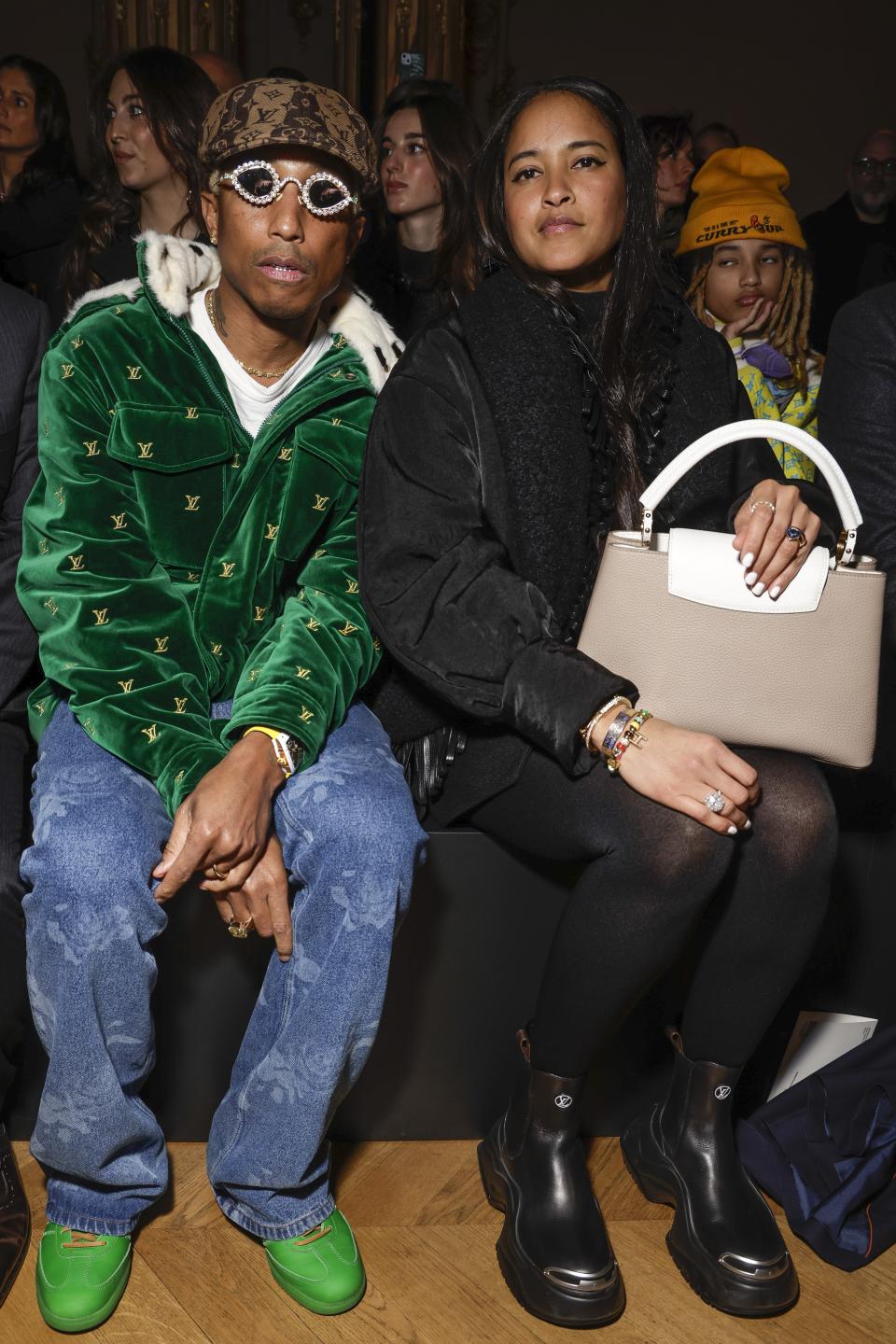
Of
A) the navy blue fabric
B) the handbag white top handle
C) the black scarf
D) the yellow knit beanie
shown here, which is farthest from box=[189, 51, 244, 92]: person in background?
the navy blue fabric

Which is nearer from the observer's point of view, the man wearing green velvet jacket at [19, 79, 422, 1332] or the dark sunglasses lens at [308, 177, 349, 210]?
the man wearing green velvet jacket at [19, 79, 422, 1332]

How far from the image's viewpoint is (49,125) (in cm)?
356

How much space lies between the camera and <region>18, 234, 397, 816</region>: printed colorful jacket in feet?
5.19

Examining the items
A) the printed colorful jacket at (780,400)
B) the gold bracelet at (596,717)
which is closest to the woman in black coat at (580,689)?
the gold bracelet at (596,717)

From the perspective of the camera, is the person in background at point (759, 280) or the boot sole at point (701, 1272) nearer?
the boot sole at point (701, 1272)

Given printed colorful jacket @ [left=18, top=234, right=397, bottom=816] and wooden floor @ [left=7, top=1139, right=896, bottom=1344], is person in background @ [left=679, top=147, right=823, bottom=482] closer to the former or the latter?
printed colorful jacket @ [left=18, top=234, right=397, bottom=816]

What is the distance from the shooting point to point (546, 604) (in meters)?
1.60

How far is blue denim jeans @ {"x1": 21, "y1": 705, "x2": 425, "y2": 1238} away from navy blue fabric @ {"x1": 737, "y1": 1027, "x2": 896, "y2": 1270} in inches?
25.1

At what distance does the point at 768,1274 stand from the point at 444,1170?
18.4 inches

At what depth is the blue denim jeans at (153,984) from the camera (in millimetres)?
1419

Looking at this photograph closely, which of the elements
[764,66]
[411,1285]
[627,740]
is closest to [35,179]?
[627,740]

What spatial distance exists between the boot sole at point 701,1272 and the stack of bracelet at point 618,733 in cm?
59

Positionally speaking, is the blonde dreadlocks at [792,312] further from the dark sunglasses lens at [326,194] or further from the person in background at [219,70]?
the person in background at [219,70]

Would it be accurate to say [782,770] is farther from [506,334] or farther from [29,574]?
[29,574]
